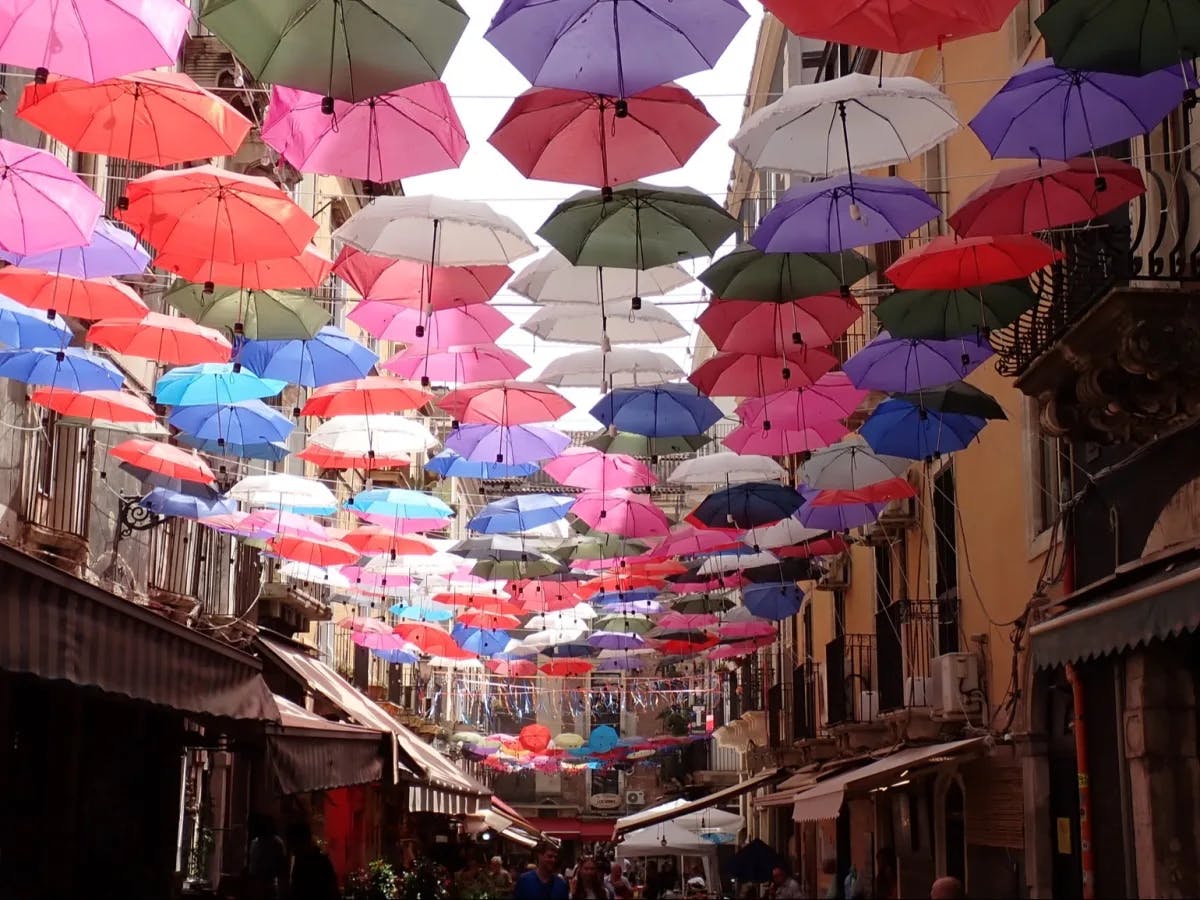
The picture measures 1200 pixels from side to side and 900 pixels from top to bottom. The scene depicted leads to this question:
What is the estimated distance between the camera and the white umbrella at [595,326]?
13.0 metres

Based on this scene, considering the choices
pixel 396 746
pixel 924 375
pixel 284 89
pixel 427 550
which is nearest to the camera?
pixel 284 89

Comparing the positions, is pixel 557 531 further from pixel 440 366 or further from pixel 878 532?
pixel 440 366

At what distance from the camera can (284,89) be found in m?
9.41

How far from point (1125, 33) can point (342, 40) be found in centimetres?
409

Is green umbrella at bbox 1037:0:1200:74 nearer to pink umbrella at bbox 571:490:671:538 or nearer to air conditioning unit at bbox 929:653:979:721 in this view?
air conditioning unit at bbox 929:653:979:721

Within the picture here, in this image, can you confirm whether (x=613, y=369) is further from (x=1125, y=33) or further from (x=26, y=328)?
(x=1125, y=33)

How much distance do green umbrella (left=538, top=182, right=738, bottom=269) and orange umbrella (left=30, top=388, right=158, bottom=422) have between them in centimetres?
475

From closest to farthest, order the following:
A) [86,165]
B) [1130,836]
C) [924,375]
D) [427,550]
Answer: [1130,836] < [924,375] < [86,165] < [427,550]

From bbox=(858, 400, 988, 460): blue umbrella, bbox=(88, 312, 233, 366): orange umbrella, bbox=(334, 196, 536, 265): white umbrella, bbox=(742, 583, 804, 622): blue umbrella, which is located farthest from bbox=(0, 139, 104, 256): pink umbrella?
bbox=(742, 583, 804, 622): blue umbrella

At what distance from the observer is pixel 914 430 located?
45.0ft

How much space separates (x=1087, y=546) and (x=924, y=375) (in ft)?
6.94

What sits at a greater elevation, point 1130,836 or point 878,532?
point 878,532

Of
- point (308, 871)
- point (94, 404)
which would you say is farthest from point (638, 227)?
point (308, 871)

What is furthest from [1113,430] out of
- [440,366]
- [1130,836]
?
[440,366]
